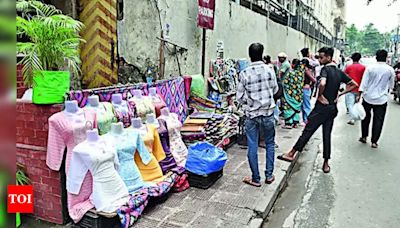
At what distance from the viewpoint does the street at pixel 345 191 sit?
4.00 meters

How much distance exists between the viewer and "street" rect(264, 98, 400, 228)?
4.00 m

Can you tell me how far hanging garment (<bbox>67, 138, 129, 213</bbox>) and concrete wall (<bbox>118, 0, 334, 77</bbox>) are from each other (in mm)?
2117

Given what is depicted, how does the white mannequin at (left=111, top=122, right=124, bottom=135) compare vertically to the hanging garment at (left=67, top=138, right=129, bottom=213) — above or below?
above

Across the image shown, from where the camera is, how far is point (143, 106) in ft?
14.5

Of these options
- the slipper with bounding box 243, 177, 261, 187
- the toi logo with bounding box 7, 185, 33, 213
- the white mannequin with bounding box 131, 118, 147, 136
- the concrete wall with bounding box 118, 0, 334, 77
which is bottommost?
the slipper with bounding box 243, 177, 261, 187

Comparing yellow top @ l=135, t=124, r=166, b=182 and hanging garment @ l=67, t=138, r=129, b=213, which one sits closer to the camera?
hanging garment @ l=67, t=138, r=129, b=213

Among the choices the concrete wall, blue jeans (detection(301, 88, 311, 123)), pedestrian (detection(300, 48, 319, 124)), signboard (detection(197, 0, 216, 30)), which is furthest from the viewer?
blue jeans (detection(301, 88, 311, 123))

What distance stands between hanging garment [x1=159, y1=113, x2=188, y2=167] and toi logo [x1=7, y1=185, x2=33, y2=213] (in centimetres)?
344

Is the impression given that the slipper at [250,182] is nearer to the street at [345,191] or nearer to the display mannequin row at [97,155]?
the street at [345,191]

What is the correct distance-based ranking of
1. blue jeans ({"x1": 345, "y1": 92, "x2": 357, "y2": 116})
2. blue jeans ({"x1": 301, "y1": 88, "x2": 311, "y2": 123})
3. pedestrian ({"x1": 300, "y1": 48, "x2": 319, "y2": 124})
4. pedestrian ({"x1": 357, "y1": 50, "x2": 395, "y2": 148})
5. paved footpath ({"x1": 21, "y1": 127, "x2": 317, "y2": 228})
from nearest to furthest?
1. paved footpath ({"x1": 21, "y1": 127, "x2": 317, "y2": 228})
2. pedestrian ({"x1": 357, "y1": 50, "x2": 395, "y2": 148})
3. pedestrian ({"x1": 300, "y1": 48, "x2": 319, "y2": 124})
4. blue jeans ({"x1": 301, "y1": 88, "x2": 311, "y2": 123})
5. blue jeans ({"x1": 345, "y1": 92, "x2": 357, "y2": 116})

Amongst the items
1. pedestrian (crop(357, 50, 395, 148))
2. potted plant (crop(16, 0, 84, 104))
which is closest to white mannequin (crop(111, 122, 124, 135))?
potted plant (crop(16, 0, 84, 104))

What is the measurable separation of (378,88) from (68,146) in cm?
581

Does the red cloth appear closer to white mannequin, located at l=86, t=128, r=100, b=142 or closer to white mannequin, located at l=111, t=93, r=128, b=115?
white mannequin, located at l=111, t=93, r=128, b=115

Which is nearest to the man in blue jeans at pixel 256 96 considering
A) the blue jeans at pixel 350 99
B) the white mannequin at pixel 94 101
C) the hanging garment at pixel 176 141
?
the hanging garment at pixel 176 141
